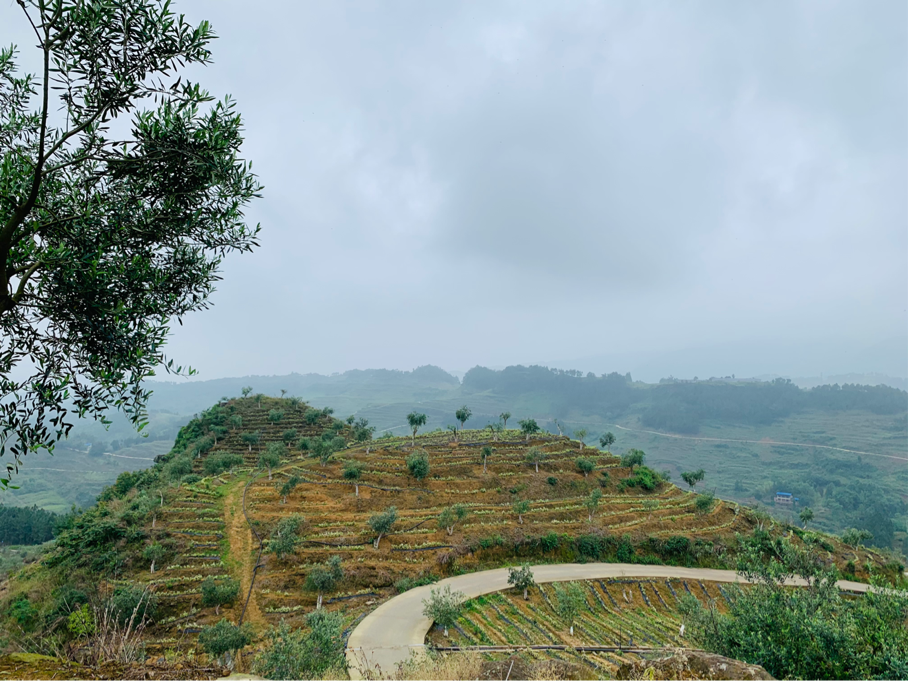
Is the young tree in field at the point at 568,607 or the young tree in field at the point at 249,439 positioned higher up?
the young tree in field at the point at 249,439

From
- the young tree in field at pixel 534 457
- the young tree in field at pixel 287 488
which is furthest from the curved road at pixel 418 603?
the young tree in field at pixel 287 488

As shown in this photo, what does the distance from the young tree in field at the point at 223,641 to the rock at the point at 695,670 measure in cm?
2237

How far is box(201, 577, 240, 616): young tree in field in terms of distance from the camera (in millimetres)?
28375

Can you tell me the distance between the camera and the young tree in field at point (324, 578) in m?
30.3

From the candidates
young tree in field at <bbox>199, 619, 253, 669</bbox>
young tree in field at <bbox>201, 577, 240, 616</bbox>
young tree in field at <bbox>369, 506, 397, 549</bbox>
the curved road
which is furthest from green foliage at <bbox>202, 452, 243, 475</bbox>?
the curved road

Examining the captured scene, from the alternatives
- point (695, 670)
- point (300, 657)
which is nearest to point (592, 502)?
point (300, 657)

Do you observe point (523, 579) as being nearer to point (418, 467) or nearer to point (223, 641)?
point (223, 641)

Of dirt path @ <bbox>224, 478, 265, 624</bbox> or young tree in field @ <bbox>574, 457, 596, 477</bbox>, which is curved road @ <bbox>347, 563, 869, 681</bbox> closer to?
dirt path @ <bbox>224, 478, 265, 624</bbox>

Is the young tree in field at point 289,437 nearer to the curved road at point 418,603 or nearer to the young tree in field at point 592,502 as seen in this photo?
the curved road at point 418,603

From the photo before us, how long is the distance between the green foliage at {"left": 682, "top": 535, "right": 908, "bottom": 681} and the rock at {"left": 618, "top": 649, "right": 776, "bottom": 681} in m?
2.11

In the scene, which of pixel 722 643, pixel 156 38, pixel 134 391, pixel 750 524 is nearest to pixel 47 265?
pixel 134 391

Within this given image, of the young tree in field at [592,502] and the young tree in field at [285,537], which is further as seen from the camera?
the young tree in field at [592,502]

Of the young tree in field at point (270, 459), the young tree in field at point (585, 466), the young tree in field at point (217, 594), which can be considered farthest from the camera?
the young tree in field at point (585, 466)

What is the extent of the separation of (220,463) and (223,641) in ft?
135
